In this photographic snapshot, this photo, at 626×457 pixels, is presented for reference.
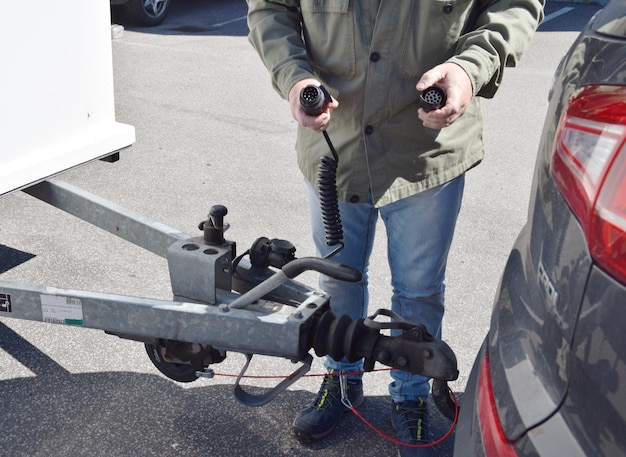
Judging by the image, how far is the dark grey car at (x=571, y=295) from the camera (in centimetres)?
133

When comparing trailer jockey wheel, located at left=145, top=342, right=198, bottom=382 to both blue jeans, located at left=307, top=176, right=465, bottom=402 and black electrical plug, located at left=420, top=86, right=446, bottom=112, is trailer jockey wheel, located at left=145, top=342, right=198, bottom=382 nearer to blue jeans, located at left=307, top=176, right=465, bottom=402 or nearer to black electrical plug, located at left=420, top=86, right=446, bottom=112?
blue jeans, located at left=307, top=176, right=465, bottom=402

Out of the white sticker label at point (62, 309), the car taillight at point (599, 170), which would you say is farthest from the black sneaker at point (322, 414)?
the car taillight at point (599, 170)

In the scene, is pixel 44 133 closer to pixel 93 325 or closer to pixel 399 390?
pixel 93 325

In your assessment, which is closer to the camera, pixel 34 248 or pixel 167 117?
pixel 34 248

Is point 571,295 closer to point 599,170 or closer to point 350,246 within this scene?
point 599,170

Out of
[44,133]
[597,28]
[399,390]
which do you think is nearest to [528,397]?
[597,28]

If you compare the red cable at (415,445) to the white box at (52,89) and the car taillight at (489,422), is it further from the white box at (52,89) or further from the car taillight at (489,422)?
the white box at (52,89)

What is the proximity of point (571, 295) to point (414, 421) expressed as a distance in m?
1.50

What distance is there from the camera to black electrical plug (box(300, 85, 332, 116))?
2.24 m

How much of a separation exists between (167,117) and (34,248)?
2.56m

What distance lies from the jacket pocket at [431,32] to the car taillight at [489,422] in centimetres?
100

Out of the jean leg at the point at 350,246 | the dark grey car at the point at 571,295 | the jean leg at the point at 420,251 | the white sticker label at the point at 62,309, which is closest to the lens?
the dark grey car at the point at 571,295

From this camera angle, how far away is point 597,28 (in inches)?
62.6

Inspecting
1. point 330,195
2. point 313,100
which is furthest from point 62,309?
point 313,100
